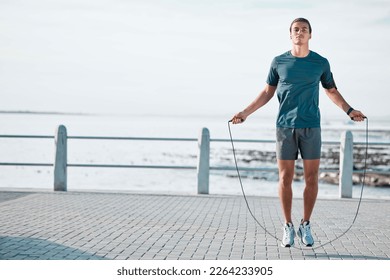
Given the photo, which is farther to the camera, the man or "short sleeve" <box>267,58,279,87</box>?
"short sleeve" <box>267,58,279,87</box>

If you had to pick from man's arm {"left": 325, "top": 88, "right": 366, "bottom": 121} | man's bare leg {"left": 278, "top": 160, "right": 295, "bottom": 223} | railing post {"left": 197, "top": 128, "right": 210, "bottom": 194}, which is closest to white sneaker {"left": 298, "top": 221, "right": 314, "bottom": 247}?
man's bare leg {"left": 278, "top": 160, "right": 295, "bottom": 223}

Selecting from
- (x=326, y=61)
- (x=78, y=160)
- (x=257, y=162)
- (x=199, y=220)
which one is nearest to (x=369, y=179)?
(x=257, y=162)

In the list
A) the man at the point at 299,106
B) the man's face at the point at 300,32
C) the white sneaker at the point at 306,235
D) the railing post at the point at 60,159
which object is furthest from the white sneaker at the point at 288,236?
the railing post at the point at 60,159

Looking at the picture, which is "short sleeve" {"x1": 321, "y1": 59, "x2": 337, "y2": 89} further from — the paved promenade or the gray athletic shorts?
the paved promenade

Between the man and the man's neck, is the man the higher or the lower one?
the lower one

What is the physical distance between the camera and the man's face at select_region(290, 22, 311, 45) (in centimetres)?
632

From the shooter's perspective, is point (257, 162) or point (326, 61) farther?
point (257, 162)

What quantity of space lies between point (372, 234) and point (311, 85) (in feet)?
7.90

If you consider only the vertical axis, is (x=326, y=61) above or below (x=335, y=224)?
above

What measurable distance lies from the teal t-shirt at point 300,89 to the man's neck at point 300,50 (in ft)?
0.11

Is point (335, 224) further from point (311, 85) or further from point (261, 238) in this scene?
point (311, 85)

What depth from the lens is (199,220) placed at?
28.9 ft

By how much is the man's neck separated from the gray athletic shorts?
70 centimetres

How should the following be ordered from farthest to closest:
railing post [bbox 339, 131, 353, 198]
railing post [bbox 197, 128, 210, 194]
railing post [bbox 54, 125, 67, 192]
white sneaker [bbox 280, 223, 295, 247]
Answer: railing post [bbox 54, 125, 67, 192] < railing post [bbox 197, 128, 210, 194] < railing post [bbox 339, 131, 353, 198] < white sneaker [bbox 280, 223, 295, 247]
